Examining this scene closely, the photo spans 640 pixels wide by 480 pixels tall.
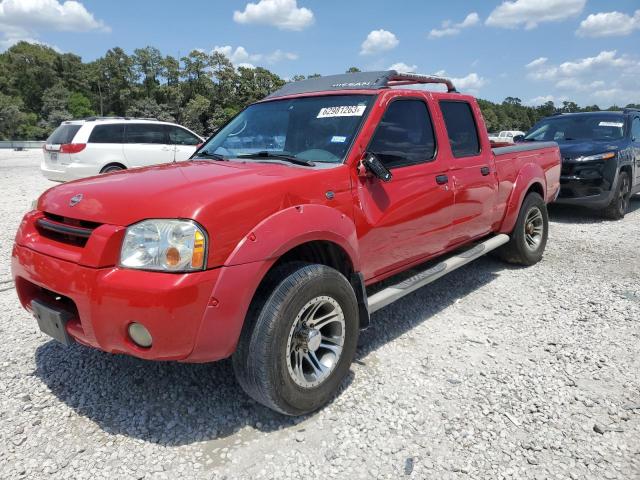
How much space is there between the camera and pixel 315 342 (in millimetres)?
2699

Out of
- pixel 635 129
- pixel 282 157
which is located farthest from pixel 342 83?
pixel 635 129

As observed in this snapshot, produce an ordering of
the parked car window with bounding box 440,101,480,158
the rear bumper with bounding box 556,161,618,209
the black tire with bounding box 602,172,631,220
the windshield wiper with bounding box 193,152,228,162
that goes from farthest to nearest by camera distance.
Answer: the black tire with bounding box 602,172,631,220, the rear bumper with bounding box 556,161,618,209, the parked car window with bounding box 440,101,480,158, the windshield wiper with bounding box 193,152,228,162

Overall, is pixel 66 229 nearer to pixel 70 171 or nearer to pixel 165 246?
pixel 165 246

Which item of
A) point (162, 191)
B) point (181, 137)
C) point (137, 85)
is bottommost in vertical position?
point (162, 191)

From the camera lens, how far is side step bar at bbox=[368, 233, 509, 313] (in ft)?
10.4

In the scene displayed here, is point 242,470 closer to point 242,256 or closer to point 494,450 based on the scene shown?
point 242,256

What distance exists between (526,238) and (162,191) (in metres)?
4.55

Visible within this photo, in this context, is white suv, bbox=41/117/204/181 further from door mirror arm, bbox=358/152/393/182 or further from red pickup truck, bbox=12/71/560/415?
door mirror arm, bbox=358/152/393/182

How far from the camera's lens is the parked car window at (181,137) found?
12.2 metres

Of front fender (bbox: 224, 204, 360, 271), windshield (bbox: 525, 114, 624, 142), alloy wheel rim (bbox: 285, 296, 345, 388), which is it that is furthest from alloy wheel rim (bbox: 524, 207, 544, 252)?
windshield (bbox: 525, 114, 624, 142)

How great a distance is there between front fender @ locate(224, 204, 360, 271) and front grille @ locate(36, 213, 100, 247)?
79 cm

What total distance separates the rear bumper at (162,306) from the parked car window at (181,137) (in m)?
10.5

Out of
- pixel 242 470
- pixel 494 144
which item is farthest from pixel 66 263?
pixel 494 144

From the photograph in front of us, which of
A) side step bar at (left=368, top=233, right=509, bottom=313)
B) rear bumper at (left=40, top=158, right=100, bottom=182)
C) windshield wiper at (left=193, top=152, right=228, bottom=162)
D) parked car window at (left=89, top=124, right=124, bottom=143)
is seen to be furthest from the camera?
parked car window at (left=89, top=124, right=124, bottom=143)
